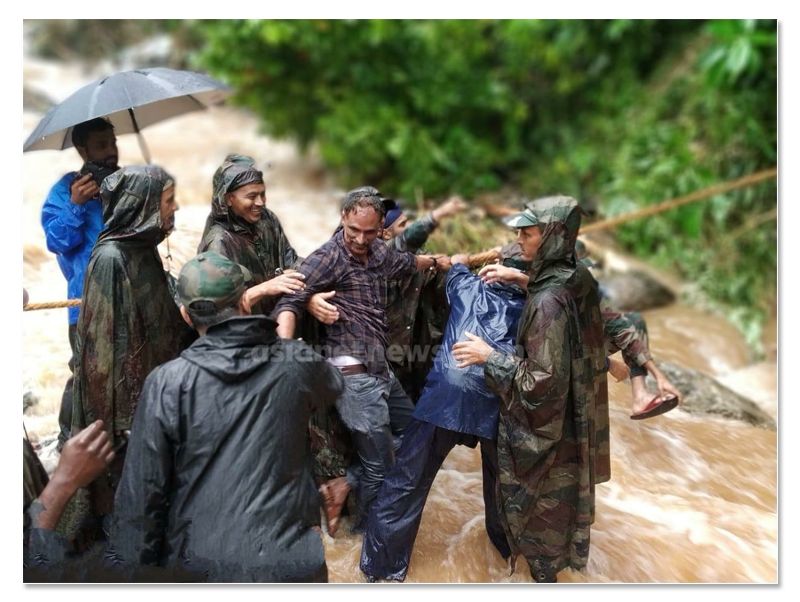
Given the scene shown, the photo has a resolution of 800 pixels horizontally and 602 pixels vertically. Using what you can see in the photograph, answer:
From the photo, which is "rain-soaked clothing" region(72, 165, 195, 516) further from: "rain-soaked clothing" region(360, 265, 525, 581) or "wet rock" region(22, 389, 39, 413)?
"wet rock" region(22, 389, 39, 413)

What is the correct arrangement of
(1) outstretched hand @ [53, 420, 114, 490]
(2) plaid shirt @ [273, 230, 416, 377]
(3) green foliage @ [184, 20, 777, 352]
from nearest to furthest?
1. (1) outstretched hand @ [53, 420, 114, 490]
2. (2) plaid shirt @ [273, 230, 416, 377]
3. (3) green foliage @ [184, 20, 777, 352]

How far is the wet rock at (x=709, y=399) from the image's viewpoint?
551 cm

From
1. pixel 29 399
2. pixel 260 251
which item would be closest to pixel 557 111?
pixel 260 251

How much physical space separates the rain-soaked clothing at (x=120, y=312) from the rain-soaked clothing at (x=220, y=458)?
66 centimetres

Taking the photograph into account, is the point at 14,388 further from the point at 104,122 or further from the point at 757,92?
the point at 757,92

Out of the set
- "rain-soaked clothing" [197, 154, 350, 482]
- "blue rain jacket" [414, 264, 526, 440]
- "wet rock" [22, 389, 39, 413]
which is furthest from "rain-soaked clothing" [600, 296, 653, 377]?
"wet rock" [22, 389, 39, 413]

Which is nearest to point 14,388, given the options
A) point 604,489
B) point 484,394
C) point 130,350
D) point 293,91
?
point 130,350

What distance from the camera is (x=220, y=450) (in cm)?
259

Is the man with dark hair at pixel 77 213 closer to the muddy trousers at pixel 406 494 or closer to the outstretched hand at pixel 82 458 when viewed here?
the outstretched hand at pixel 82 458

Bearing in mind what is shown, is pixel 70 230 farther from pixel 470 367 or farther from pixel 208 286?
pixel 470 367

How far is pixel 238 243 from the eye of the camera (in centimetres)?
363

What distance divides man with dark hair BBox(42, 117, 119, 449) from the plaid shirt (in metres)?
1.16

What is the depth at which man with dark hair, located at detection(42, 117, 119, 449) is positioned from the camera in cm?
367

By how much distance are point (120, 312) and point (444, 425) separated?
4.90ft
